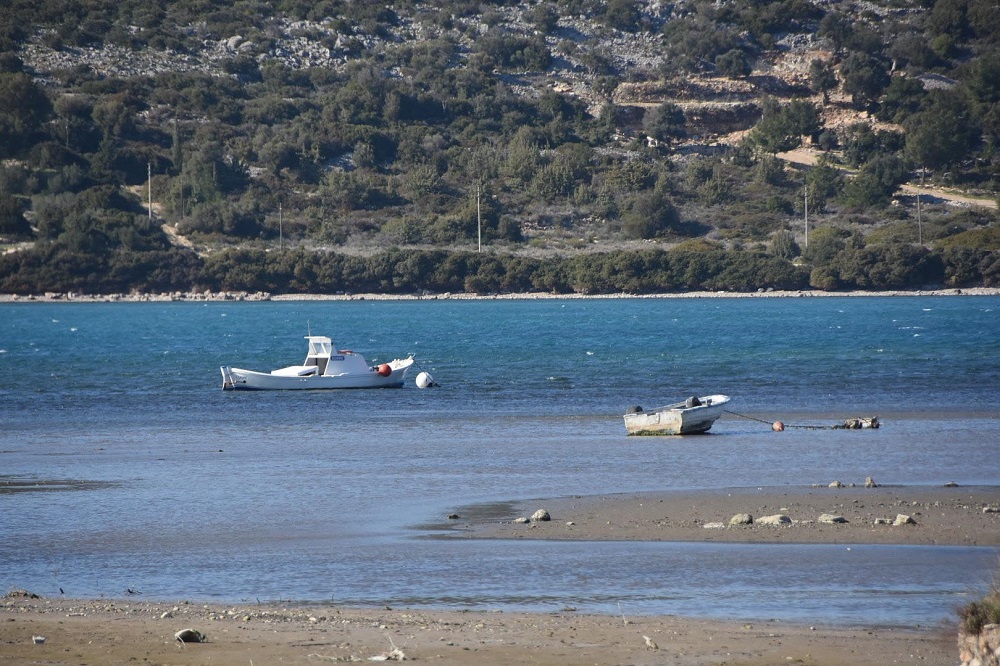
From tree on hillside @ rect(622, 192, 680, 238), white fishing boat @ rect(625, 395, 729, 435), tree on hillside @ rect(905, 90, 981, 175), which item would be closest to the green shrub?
white fishing boat @ rect(625, 395, 729, 435)

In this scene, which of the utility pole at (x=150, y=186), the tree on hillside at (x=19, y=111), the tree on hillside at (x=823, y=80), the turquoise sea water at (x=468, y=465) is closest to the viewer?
the turquoise sea water at (x=468, y=465)

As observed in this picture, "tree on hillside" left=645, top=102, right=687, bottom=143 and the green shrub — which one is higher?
"tree on hillside" left=645, top=102, right=687, bottom=143

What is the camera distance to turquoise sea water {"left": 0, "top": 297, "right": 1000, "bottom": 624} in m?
13.9

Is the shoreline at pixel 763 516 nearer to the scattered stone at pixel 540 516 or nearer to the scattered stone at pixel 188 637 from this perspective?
the scattered stone at pixel 540 516

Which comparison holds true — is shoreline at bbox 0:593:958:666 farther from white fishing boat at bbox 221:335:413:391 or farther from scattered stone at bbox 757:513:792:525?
white fishing boat at bbox 221:335:413:391

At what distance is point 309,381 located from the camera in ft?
143

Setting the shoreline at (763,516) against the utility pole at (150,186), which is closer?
the shoreline at (763,516)

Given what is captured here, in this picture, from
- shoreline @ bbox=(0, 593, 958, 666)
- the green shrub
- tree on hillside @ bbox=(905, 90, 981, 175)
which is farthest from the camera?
tree on hillside @ bbox=(905, 90, 981, 175)

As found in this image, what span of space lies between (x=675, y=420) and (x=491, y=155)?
123m

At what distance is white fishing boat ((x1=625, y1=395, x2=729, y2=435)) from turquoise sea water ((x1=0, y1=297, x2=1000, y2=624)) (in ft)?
2.38

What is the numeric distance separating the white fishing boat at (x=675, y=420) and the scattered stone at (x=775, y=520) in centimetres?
1097

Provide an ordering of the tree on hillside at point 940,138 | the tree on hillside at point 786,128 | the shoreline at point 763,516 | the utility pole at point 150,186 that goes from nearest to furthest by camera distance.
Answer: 1. the shoreline at point 763,516
2. the utility pole at point 150,186
3. the tree on hillside at point 940,138
4. the tree on hillside at point 786,128

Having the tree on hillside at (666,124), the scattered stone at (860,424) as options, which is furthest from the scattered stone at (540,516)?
the tree on hillside at (666,124)

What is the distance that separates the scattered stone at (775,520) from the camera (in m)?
16.9
